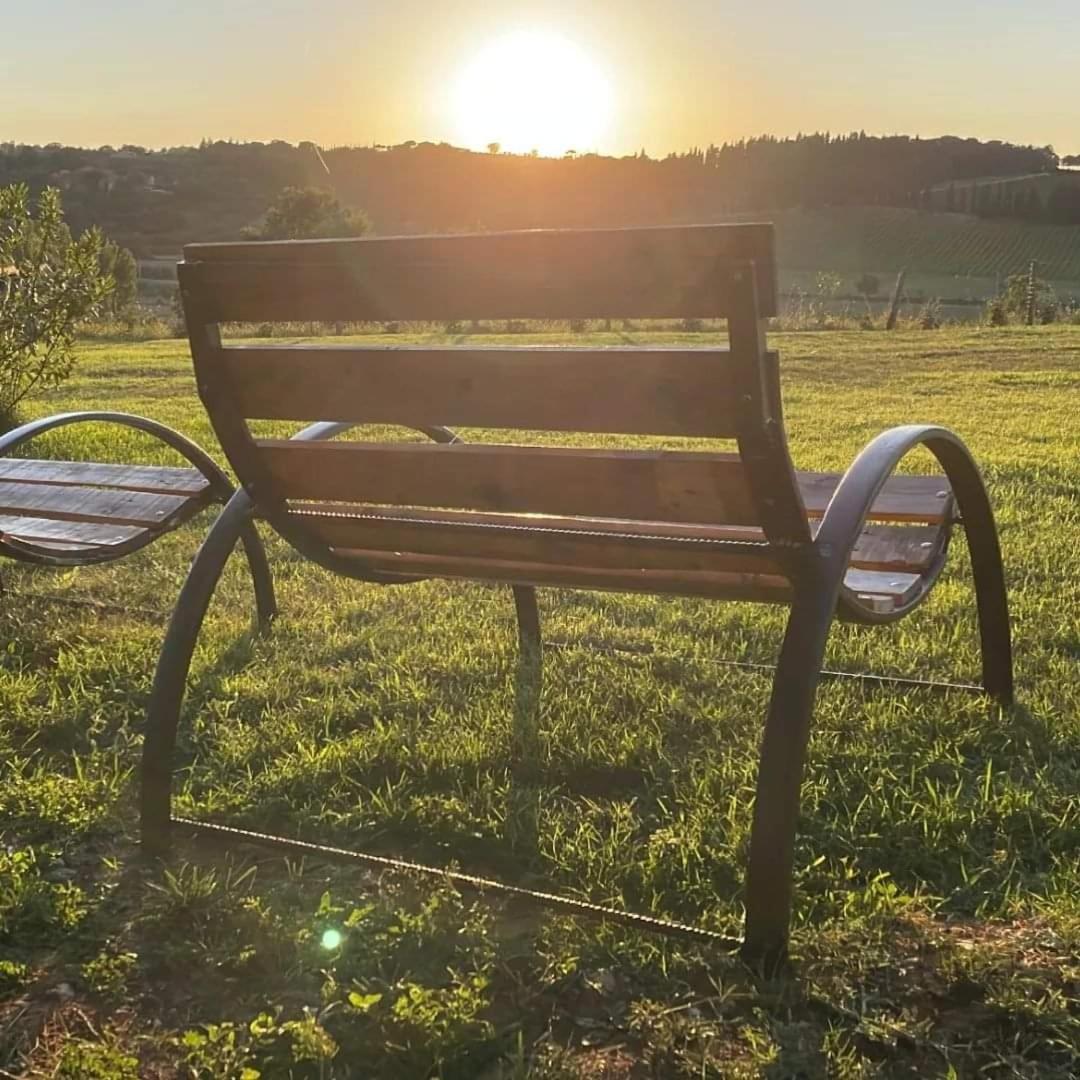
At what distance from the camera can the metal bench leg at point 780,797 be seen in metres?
2.18

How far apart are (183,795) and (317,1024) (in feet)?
3.53

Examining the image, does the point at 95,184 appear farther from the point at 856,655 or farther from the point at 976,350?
the point at 856,655

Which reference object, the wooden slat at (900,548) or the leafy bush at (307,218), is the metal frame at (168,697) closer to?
the wooden slat at (900,548)

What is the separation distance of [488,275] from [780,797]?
108cm

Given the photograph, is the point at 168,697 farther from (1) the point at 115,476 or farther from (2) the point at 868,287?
(2) the point at 868,287

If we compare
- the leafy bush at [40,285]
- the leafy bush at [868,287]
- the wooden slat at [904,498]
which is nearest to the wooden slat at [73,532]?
the wooden slat at [904,498]

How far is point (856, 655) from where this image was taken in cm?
390

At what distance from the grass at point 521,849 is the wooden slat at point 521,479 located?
2.62 feet

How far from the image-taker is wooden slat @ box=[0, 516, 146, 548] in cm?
401

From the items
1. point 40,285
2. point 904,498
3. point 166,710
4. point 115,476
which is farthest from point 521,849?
point 40,285

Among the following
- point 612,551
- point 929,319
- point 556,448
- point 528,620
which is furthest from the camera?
point 929,319

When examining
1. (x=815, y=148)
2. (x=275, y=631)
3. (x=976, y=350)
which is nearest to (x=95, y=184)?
(x=815, y=148)

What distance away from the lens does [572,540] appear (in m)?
2.52

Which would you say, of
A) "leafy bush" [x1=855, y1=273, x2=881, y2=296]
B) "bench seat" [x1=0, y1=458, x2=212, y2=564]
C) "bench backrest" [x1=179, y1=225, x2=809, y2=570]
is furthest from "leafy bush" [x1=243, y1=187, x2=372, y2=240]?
"bench backrest" [x1=179, y1=225, x2=809, y2=570]
